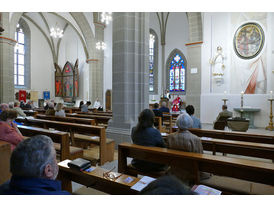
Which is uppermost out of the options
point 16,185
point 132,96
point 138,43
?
point 138,43

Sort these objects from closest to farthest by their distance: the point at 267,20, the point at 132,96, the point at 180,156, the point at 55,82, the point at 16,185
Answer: the point at 16,185, the point at 180,156, the point at 132,96, the point at 267,20, the point at 55,82

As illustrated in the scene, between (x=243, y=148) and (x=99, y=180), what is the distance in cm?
225

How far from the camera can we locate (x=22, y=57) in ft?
60.2

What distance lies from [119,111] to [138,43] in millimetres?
1967

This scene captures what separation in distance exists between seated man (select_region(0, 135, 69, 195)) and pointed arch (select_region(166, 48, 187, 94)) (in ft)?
53.5

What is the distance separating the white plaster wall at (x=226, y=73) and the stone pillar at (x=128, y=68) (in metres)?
6.34

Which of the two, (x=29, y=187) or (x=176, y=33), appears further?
(x=176, y=33)

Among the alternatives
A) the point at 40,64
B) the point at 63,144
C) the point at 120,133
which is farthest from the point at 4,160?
the point at 40,64

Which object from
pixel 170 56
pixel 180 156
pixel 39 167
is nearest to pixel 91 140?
pixel 180 156

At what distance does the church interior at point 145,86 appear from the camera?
8.13 ft

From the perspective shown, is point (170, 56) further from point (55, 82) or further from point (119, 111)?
point (119, 111)

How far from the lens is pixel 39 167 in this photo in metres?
1.26

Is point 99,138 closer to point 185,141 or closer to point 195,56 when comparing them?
point 185,141

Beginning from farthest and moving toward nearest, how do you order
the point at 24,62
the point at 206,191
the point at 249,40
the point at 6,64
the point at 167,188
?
the point at 24,62 → the point at 6,64 → the point at 249,40 → the point at 206,191 → the point at 167,188
